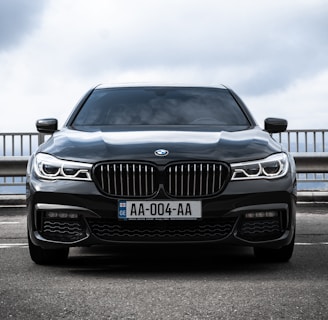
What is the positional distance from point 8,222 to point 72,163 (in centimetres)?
522

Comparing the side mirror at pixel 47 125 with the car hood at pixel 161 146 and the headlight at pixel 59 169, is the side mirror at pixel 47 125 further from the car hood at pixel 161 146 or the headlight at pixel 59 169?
the headlight at pixel 59 169

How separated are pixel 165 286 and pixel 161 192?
72cm

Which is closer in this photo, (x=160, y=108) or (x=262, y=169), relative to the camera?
(x=262, y=169)

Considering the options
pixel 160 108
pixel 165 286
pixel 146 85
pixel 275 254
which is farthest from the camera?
pixel 146 85

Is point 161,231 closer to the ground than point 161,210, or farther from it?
closer to the ground

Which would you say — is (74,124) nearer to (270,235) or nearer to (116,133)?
(116,133)

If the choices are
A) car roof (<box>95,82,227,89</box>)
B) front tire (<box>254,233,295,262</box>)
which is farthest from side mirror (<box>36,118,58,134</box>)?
front tire (<box>254,233,295,262</box>)

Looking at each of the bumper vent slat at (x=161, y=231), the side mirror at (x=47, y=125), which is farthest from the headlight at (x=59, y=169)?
the side mirror at (x=47, y=125)

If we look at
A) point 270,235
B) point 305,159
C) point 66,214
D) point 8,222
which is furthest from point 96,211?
point 305,159

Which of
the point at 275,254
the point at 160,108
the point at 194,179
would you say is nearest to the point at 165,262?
the point at 275,254

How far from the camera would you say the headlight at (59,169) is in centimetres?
596

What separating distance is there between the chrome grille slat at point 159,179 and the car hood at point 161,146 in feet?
0.21

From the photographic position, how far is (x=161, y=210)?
19.3 ft

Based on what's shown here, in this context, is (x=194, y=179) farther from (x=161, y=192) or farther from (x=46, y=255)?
(x=46, y=255)
